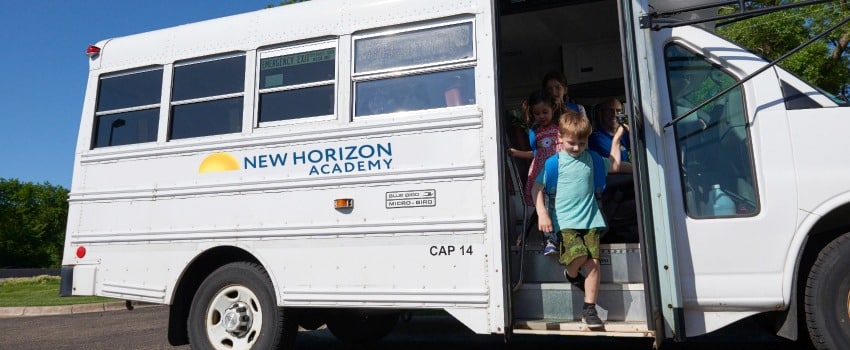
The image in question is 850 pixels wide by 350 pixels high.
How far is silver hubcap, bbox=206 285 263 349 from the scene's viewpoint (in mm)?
5008

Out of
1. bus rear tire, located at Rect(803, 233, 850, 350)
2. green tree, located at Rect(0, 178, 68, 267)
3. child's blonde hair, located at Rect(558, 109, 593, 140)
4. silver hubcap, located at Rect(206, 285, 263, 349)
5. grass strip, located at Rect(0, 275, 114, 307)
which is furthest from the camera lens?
green tree, located at Rect(0, 178, 68, 267)

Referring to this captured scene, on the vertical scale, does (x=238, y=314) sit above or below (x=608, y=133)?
below

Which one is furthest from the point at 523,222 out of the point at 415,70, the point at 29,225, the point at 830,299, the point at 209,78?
the point at 29,225

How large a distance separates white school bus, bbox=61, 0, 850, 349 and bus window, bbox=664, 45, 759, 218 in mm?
12

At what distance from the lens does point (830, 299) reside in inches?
147

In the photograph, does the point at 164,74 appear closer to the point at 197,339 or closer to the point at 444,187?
the point at 197,339

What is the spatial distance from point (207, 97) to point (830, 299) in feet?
15.3

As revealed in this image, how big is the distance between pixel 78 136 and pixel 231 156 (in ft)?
5.59

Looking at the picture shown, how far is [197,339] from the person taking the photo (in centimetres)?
513

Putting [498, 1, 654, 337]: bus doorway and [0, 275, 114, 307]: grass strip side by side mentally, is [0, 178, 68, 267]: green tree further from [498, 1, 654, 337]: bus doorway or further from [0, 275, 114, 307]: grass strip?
[498, 1, 654, 337]: bus doorway

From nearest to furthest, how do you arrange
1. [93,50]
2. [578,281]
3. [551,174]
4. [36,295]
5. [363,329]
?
[578,281] < [551,174] < [93,50] < [363,329] < [36,295]

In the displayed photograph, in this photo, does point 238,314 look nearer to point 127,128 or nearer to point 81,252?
point 81,252

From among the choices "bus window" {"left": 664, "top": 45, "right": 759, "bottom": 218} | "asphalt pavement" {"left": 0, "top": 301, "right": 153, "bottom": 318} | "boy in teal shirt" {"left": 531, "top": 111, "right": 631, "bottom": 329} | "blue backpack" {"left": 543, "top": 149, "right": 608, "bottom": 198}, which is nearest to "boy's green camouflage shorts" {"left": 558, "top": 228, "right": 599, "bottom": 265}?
"boy in teal shirt" {"left": 531, "top": 111, "right": 631, "bottom": 329}

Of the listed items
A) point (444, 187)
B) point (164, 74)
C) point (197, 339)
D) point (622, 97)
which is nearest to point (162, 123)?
point (164, 74)
